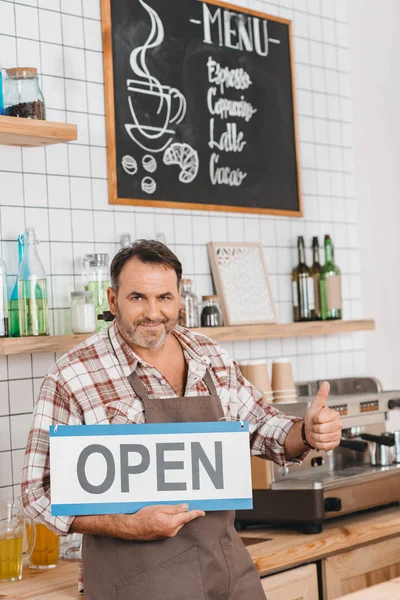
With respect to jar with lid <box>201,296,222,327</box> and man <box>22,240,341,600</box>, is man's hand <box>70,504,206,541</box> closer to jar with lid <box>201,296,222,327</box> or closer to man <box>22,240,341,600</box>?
man <box>22,240,341,600</box>

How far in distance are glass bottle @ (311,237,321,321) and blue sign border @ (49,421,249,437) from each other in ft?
5.59

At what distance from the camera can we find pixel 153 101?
341 centimetres

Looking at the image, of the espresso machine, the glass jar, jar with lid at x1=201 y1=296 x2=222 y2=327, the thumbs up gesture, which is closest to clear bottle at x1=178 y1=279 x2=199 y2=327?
jar with lid at x1=201 y1=296 x2=222 y2=327

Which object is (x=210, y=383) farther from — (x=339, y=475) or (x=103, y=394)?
(x=339, y=475)

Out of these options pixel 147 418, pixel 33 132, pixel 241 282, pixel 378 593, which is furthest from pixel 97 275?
pixel 378 593

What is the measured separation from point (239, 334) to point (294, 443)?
1.05m

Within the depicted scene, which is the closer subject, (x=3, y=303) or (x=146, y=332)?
(x=146, y=332)

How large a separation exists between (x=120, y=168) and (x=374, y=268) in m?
1.37

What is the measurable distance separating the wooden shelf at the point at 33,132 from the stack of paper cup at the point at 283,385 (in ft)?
3.45

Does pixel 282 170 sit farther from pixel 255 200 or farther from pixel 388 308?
pixel 388 308

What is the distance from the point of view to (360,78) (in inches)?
163

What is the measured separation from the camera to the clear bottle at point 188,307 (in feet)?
10.7

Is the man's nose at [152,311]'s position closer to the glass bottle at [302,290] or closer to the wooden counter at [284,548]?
the wooden counter at [284,548]

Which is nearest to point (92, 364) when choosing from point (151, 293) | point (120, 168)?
point (151, 293)
